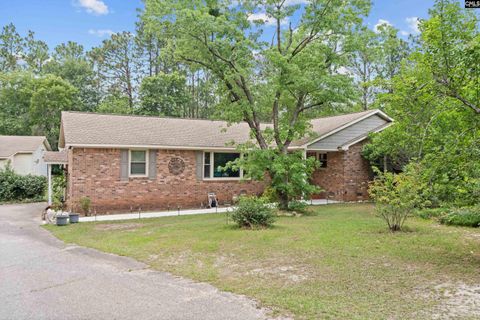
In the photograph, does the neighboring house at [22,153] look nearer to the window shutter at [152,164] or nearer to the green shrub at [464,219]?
the window shutter at [152,164]

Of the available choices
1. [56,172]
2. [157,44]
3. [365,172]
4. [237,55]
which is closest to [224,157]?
[237,55]

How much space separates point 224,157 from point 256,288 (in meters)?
12.5

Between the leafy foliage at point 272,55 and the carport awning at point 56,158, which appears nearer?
the leafy foliage at point 272,55

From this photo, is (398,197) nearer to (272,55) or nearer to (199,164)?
(272,55)

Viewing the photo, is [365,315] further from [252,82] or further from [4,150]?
[4,150]

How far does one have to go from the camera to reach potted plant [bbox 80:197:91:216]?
14422 mm

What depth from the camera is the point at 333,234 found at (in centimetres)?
976

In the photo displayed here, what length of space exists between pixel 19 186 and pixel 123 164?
34.5ft

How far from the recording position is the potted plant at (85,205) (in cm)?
1442

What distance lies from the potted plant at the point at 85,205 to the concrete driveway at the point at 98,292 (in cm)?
560

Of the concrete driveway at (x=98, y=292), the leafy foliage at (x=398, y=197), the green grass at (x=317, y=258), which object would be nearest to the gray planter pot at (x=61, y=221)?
the green grass at (x=317, y=258)

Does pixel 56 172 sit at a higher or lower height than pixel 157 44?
lower

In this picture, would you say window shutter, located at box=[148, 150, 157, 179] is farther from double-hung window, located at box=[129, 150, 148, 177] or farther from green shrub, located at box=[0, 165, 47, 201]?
green shrub, located at box=[0, 165, 47, 201]

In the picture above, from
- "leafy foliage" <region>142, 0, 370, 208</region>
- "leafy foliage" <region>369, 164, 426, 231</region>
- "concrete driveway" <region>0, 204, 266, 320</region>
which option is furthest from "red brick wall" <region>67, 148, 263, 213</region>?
"leafy foliage" <region>369, 164, 426, 231</region>
